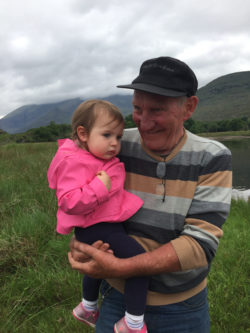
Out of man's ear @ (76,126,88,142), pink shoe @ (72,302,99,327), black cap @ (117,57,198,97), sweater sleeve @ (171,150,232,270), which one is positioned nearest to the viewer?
sweater sleeve @ (171,150,232,270)

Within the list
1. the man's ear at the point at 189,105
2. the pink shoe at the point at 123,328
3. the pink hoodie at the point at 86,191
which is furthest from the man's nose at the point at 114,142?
the pink shoe at the point at 123,328

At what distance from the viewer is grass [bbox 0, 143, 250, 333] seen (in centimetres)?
246

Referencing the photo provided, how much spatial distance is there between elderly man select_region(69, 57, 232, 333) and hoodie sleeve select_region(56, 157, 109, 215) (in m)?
0.26

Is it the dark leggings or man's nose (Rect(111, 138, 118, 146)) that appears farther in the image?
man's nose (Rect(111, 138, 118, 146))

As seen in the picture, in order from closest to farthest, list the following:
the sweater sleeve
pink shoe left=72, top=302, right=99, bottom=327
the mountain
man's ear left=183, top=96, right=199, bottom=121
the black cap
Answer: the sweater sleeve → the black cap → man's ear left=183, top=96, right=199, bottom=121 → pink shoe left=72, top=302, right=99, bottom=327 → the mountain

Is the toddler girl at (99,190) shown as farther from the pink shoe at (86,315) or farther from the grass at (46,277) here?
the grass at (46,277)

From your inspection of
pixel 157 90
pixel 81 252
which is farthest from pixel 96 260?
pixel 157 90

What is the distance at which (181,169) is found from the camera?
1.52 m

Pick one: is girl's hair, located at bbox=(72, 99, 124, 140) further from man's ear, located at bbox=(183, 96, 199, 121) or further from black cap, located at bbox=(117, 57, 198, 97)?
man's ear, located at bbox=(183, 96, 199, 121)

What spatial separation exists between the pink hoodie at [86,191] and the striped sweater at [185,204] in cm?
11

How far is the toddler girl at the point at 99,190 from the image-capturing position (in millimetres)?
1437

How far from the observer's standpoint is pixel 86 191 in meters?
1.41

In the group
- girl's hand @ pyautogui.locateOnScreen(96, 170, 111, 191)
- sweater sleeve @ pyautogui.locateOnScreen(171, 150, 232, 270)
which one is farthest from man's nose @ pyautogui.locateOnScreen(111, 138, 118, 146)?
sweater sleeve @ pyautogui.locateOnScreen(171, 150, 232, 270)

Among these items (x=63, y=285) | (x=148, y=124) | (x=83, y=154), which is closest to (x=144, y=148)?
(x=148, y=124)
